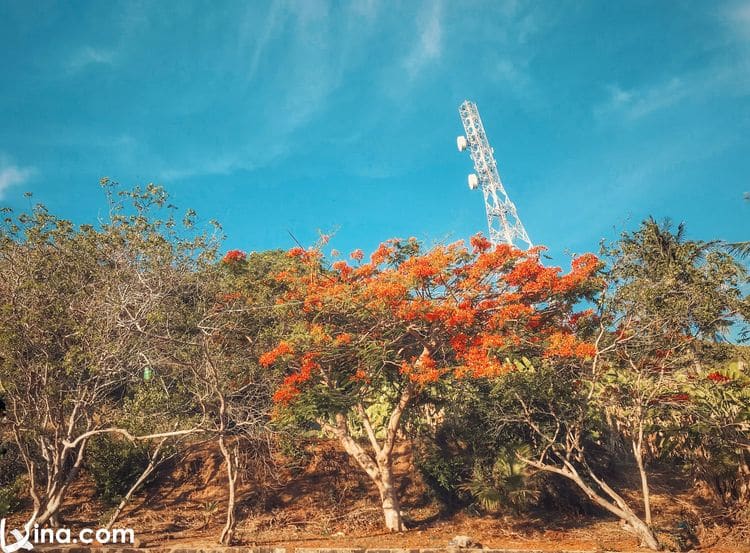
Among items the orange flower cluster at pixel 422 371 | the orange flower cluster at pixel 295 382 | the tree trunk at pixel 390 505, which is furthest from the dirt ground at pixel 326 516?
the orange flower cluster at pixel 422 371

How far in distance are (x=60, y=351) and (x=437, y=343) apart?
8819 millimetres

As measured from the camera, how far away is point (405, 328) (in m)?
13.3

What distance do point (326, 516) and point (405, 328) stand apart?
5592mm

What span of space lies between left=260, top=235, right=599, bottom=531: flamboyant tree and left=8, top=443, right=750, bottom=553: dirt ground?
1.36m

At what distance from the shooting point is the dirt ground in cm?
1184

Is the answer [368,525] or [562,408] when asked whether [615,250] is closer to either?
[562,408]

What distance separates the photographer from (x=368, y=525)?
1315 cm

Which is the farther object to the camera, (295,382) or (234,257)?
(234,257)

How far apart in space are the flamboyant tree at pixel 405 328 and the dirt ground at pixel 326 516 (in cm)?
136

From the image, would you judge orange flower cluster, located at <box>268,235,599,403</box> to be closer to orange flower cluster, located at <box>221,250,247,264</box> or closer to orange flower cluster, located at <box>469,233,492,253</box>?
orange flower cluster, located at <box>469,233,492,253</box>

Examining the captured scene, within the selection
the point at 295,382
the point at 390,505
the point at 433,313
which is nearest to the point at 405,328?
the point at 433,313

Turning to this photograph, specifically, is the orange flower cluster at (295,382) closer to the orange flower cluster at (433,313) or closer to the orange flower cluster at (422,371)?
the orange flower cluster at (433,313)

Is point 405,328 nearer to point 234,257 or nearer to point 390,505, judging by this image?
point 390,505

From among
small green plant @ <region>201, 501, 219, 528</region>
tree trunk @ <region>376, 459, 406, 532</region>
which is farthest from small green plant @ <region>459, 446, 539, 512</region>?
small green plant @ <region>201, 501, 219, 528</region>
